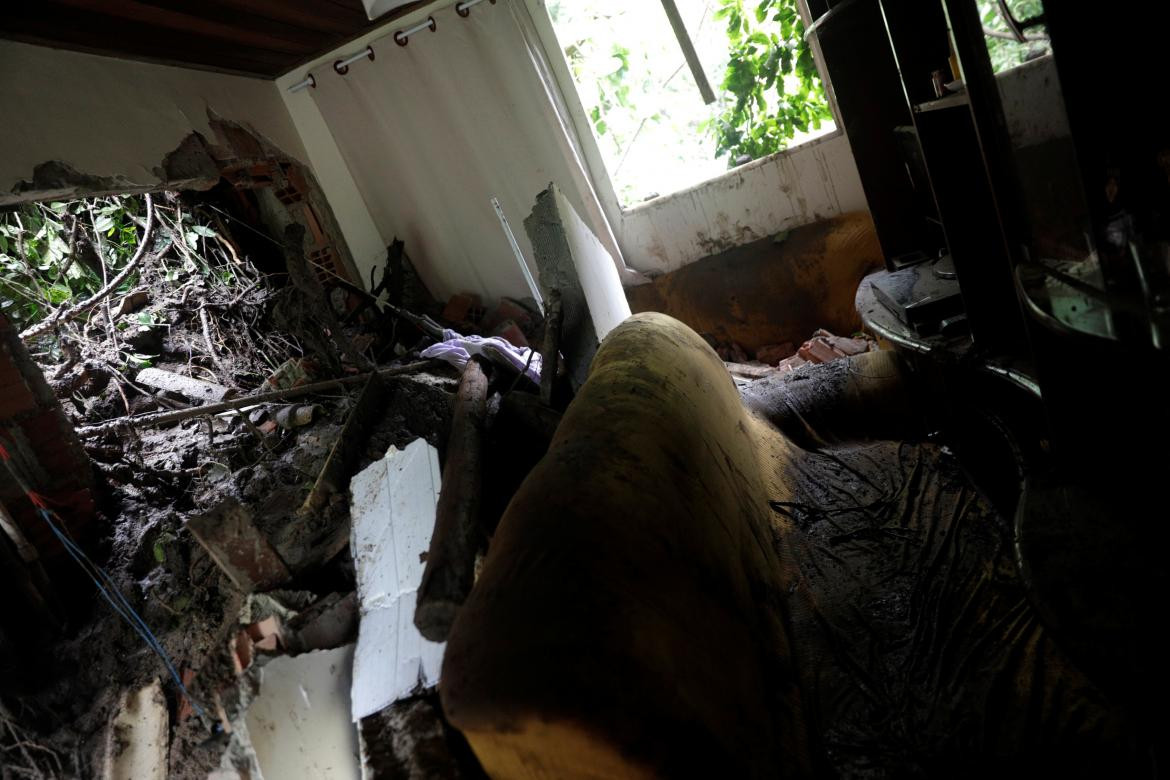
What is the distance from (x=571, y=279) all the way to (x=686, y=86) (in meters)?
2.14

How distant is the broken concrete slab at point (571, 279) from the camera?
3.94 meters

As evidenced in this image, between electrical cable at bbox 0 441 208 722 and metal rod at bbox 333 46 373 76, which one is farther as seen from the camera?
metal rod at bbox 333 46 373 76

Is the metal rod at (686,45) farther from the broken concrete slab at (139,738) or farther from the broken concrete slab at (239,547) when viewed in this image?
the broken concrete slab at (139,738)

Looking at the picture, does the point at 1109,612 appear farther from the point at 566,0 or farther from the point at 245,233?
the point at 245,233

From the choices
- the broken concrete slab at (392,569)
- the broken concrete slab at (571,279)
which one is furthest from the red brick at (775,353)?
the broken concrete slab at (392,569)

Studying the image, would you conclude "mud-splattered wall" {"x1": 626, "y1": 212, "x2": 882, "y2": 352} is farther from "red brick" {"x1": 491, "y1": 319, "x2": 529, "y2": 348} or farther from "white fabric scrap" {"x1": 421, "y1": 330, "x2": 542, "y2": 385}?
"white fabric scrap" {"x1": 421, "y1": 330, "x2": 542, "y2": 385}

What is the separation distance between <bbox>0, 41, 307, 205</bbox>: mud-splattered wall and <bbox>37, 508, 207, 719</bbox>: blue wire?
169cm

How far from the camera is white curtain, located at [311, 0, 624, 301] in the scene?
505cm

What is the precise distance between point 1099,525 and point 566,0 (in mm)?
4991

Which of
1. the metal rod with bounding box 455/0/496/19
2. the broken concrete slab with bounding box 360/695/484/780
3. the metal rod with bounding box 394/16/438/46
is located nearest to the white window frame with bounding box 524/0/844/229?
the metal rod with bounding box 455/0/496/19

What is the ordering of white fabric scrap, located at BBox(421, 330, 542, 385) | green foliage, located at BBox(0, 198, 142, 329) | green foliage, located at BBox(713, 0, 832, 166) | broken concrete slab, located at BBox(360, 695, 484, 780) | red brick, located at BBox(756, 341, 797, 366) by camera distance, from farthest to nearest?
red brick, located at BBox(756, 341, 797, 366) < green foliage, located at BBox(713, 0, 832, 166) < green foliage, located at BBox(0, 198, 142, 329) < white fabric scrap, located at BBox(421, 330, 542, 385) < broken concrete slab, located at BBox(360, 695, 484, 780)

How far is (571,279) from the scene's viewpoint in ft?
13.3

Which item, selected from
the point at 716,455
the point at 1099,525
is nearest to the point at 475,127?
the point at 716,455

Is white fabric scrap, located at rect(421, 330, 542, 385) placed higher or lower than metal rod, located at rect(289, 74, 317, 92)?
lower
